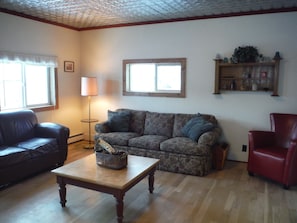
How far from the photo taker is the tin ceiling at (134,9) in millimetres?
3764

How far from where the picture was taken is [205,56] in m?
4.60

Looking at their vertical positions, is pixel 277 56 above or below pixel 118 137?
above

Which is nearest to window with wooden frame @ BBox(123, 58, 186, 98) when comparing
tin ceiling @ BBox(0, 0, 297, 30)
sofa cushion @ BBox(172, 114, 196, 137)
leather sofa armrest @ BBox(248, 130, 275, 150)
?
sofa cushion @ BBox(172, 114, 196, 137)

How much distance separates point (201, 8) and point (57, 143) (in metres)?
3.06

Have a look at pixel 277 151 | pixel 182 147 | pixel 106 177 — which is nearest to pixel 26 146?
pixel 106 177

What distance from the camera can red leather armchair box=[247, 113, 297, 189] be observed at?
11.0 ft

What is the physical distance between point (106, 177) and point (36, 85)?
307cm

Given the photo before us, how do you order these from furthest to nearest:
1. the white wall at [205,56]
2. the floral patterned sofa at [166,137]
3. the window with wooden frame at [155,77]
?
1. the window with wooden frame at [155,77]
2. the white wall at [205,56]
3. the floral patterned sofa at [166,137]

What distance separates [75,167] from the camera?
2.96 meters

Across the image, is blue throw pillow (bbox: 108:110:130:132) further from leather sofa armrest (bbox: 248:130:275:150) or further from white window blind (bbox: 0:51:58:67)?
leather sofa armrest (bbox: 248:130:275:150)

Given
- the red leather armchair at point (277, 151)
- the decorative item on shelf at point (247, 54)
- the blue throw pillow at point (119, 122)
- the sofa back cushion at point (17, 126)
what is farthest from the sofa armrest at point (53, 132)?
the decorative item on shelf at point (247, 54)

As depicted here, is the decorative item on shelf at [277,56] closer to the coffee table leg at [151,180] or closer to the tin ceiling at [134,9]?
the tin ceiling at [134,9]

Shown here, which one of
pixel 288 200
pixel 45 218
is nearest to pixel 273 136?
pixel 288 200

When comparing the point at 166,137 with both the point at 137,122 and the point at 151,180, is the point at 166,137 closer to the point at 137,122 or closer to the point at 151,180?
the point at 137,122
